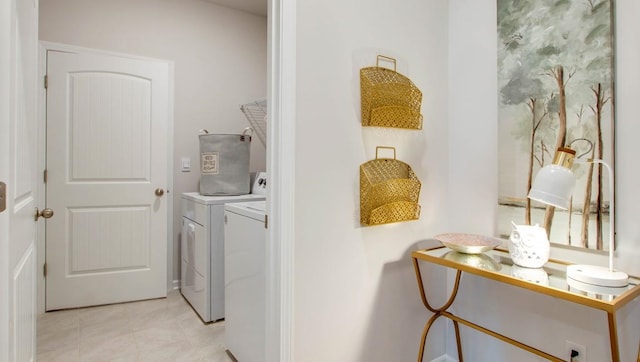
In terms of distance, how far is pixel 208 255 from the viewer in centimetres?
252

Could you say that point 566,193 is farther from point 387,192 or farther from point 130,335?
point 130,335

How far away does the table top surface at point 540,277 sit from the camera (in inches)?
44.1

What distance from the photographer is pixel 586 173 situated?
56.7 inches

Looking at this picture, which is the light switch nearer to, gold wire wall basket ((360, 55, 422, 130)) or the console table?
gold wire wall basket ((360, 55, 422, 130))

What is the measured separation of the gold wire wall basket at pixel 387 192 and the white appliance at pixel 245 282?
1.67 ft

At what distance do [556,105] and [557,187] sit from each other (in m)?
0.52

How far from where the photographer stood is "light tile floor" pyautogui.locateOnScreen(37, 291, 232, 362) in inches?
85.7

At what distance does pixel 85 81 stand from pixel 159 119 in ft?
2.00

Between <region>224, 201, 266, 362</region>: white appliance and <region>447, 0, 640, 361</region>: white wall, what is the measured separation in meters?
1.09

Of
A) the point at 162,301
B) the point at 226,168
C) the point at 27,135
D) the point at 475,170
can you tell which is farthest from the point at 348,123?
the point at 162,301

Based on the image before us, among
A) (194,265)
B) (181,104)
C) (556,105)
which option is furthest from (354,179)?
(181,104)

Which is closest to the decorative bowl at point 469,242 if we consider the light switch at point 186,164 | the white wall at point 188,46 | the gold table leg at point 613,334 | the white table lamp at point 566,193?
the white table lamp at point 566,193

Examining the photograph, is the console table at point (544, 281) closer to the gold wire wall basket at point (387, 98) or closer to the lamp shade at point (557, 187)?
the lamp shade at point (557, 187)

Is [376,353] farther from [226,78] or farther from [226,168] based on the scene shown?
[226,78]
